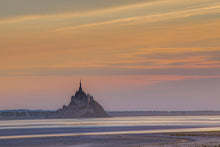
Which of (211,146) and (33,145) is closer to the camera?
(211,146)

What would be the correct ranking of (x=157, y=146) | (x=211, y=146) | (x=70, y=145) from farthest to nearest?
(x=70, y=145) < (x=157, y=146) < (x=211, y=146)

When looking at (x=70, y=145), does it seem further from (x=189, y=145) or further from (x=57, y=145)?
(x=189, y=145)

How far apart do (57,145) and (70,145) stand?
1.93 m

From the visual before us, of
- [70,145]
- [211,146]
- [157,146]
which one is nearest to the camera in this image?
[211,146]

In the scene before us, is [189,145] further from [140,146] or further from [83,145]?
[83,145]

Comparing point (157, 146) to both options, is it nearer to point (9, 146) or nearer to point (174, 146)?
point (174, 146)

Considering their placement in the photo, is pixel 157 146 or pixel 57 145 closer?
pixel 157 146

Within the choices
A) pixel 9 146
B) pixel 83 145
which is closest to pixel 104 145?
pixel 83 145

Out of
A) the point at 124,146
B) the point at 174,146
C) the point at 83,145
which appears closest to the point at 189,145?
the point at 174,146

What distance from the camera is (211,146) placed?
6238cm

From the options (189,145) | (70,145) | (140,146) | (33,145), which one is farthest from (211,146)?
(33,145)

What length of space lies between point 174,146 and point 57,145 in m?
17.4

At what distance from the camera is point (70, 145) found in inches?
2835

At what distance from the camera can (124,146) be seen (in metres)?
69.3
